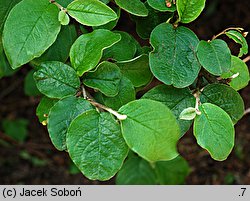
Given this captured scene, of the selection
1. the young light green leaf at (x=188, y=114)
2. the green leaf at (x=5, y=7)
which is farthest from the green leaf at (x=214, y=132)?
the green leaf at (x=5, y=7)

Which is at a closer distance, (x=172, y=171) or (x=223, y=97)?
(x=223, y=97)

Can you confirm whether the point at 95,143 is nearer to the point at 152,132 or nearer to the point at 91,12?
the point at 152,132

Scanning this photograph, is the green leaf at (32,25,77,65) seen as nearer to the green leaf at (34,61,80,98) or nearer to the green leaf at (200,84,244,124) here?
the green leaf at (34,61,80,98)

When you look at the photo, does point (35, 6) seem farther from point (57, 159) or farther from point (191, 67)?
point (57, 159)

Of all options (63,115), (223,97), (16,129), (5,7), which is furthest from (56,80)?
(16,129)

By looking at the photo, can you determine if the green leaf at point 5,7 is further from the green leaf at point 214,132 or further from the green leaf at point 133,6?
the green leaf at point 214,132

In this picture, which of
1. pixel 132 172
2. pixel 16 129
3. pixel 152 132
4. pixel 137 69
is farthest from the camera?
pixel 16 129
